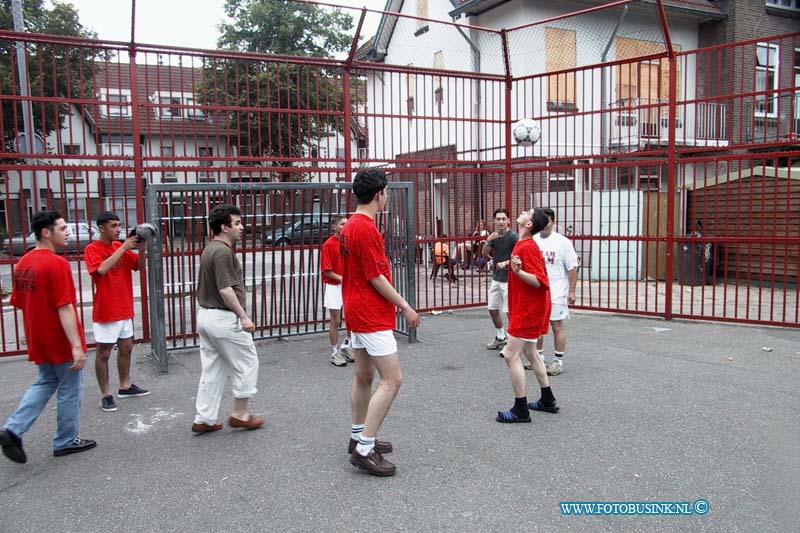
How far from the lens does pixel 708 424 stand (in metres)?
4.82

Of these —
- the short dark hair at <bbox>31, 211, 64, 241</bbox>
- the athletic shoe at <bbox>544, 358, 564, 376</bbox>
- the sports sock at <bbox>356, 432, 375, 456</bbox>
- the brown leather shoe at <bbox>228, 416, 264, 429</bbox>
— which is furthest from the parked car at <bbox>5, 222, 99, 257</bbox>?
the athletic shoe at <bbox>544, 358, 564, 376</bbox>

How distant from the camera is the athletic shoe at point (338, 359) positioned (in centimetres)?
668

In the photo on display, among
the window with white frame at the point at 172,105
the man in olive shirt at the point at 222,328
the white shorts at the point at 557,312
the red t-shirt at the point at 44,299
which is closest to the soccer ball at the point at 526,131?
the white shorts at the point at 557,312

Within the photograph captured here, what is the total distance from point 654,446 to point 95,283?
4741mm

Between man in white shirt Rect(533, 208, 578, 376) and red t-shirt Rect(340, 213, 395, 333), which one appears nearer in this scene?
red t-shirt Rect(340, 213, 395, 333)

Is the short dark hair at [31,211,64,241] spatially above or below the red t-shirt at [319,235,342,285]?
above

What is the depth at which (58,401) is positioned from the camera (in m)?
4.32

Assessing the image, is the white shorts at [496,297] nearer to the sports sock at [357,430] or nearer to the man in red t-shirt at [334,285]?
the man in red t-shirt at [334,285]

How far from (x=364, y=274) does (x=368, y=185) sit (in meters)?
0.58

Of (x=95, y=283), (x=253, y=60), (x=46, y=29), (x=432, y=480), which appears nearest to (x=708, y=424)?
(x=432, y=480)

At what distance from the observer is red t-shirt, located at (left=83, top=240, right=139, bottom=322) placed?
17.5 ft

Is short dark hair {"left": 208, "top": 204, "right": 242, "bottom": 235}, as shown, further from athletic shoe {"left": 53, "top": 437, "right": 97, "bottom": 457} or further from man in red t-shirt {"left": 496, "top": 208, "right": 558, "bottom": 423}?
man in red t-shirt {"left": 496, "top": 208, "right": 558, "bottom": 423}

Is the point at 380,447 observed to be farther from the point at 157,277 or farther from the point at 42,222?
the point at 157,277

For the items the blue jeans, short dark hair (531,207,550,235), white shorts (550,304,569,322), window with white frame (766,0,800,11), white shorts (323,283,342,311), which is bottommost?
the blue jeans
